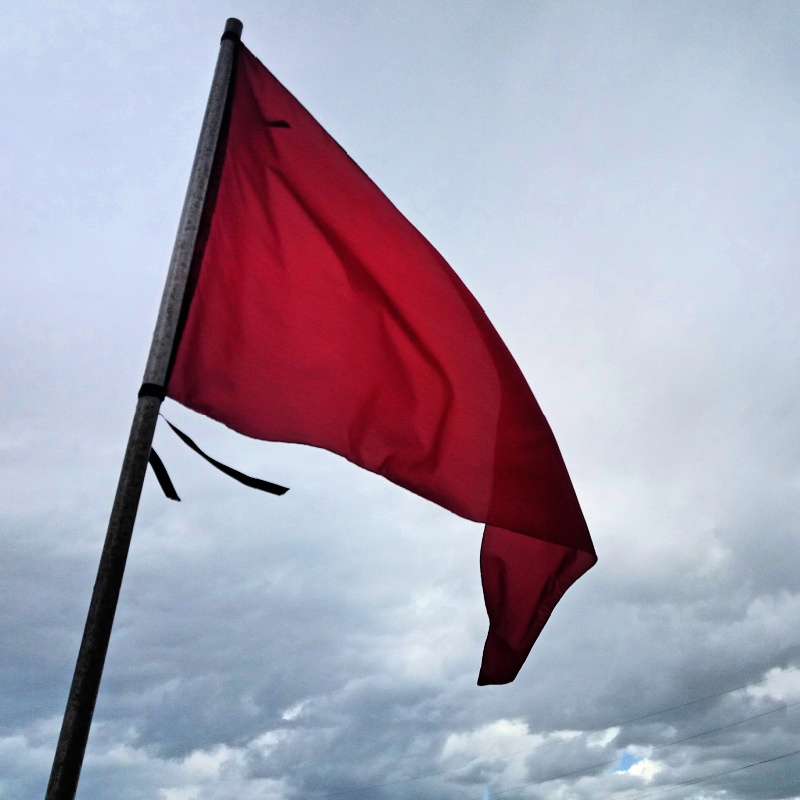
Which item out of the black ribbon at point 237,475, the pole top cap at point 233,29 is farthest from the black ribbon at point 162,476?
the pole top cap at point 233,29

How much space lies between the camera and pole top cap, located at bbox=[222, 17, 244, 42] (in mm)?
8539

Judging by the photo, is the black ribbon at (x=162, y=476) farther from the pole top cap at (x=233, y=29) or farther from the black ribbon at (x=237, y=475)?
the pole top cap at (x=233, y=29)

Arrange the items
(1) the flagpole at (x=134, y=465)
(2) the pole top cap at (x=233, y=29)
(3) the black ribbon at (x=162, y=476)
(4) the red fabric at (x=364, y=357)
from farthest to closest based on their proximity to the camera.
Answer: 1. (2) the pole top cap at (x=233, y=29)
2. (4) the red fabric at (x=364, y=357)
3. (3) the black ribbon at (x=162, y=476)
4. (1) the flagpole at (x=134, y=465)

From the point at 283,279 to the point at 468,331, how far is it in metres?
2.27

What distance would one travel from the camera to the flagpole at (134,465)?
5516 mm

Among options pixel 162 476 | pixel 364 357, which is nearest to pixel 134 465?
pixel 162 476

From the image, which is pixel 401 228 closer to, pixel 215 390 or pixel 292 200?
pixel 292 200

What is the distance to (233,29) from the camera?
28.2 feet

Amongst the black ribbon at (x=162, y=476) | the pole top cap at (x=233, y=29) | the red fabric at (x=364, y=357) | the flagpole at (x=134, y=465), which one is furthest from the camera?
the pole top cap at (x=233, y=29)

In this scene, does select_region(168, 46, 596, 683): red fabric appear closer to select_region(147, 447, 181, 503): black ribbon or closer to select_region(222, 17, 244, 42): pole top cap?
select_region(222, 17, 244, 42): pole top cap

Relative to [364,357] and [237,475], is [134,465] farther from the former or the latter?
[364,357]

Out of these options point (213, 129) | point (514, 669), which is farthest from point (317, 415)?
point (514, 669)

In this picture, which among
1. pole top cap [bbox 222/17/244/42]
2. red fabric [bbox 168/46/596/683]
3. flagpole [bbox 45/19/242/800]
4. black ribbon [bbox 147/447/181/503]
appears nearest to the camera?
flagpole [bbox 45/19/242/800]

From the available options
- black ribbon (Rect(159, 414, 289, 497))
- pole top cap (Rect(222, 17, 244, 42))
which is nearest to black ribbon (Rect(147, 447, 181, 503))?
black ribbon (Rect(159, 414, 289, 497))
